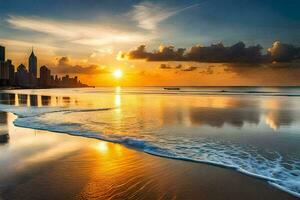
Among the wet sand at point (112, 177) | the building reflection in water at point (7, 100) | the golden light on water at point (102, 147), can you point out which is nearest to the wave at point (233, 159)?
the wet sand at point (112, 177)

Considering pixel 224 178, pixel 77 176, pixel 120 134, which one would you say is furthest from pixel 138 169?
pixel 120 134

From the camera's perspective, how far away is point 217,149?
9.52 metres

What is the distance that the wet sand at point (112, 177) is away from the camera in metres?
5.53

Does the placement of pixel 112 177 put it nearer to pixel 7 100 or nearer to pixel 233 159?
pixel 233 159

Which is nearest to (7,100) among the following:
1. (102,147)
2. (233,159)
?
(102,147)

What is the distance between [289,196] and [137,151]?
16.6 ft

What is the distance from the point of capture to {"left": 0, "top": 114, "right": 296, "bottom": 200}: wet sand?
5527 millimetres

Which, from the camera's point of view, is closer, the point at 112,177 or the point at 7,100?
the point at 112,177

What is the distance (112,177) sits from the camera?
6516 mm

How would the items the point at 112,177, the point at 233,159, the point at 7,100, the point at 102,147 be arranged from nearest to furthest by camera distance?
the point at 112,177 < the point at 233,159 < the point at 102,147 < the point at 7,100

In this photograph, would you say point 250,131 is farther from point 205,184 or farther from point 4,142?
point 4,142

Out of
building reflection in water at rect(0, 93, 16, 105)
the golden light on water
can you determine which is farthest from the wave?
building reflection in water at rect(0, 93, 16, 105)

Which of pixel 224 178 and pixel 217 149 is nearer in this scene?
pixel 224 178

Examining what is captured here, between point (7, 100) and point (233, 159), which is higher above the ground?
point (233, 159)
